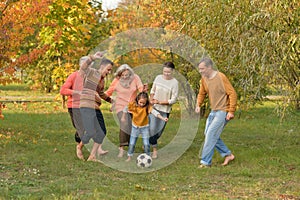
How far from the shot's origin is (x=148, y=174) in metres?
8.44

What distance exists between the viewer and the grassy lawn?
696cm

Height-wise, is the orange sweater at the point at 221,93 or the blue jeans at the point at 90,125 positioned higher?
the orange sweater at the point at 221,93

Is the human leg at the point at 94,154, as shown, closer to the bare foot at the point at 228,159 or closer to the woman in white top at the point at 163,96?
the woman in white top at the point at 163,96

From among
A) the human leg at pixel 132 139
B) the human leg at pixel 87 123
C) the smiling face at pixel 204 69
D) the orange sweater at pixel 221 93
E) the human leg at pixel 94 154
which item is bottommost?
the human leg at pixel 94 154

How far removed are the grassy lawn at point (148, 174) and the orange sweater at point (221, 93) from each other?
74 cm

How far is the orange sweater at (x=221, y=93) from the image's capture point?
9000 mm

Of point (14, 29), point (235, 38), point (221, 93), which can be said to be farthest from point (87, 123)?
point (14, 29)

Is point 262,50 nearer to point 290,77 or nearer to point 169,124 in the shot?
point 290,77

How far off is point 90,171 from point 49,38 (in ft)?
37.5

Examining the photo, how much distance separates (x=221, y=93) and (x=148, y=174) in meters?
1.90

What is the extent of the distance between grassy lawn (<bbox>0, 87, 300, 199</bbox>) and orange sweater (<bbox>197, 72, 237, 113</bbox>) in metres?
0.74

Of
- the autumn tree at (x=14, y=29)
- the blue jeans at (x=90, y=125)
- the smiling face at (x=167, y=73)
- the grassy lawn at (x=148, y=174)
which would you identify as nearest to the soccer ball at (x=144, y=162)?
the grassy lawn at (x=148, y=174)

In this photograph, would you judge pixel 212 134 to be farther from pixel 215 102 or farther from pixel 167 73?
pixel 167 73

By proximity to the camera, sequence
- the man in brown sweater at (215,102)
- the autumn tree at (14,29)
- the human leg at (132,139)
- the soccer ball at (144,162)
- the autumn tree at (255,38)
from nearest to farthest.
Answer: the autumn tree at (255,38) → the soccer ball at (144,162) → the man in brown sweater at (215,102) → the human leg at (132,139) → the autumn tree at (14,29)
